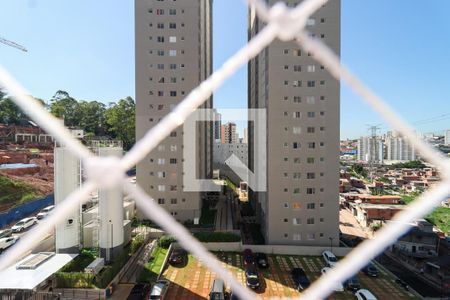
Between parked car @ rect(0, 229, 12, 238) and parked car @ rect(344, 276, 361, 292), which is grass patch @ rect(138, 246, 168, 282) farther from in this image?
parked car @ rect(344, 276, 361, 292)

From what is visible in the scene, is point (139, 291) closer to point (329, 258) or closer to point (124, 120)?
point (329, 258)

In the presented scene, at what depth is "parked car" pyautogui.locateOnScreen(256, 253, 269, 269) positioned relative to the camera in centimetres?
682

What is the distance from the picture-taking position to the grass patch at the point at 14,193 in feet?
30.5

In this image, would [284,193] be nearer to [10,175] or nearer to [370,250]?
[370,250]

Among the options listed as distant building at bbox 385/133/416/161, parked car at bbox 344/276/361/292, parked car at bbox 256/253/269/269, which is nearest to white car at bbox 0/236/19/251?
parked car at bbox 256/253/269/269

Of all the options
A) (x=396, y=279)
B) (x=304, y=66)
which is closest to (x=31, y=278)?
(x=396, y=279)

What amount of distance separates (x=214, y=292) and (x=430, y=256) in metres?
7.78

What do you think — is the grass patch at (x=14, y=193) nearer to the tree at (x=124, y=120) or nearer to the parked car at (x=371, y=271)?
the tree at (x=124, y=120)

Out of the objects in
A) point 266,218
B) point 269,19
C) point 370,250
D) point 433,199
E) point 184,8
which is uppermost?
point 184,8

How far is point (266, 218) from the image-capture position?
8445 mm

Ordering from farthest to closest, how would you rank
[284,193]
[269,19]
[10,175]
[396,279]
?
1. [10,175]
2. [284,193]
3. [396,279]
4. [269,19]

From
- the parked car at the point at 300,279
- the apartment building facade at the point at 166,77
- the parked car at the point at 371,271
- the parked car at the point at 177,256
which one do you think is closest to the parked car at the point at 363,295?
the parked car at the point at 300,279

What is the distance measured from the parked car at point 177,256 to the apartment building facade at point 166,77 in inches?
86.0

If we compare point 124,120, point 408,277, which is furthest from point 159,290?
point 124,120
